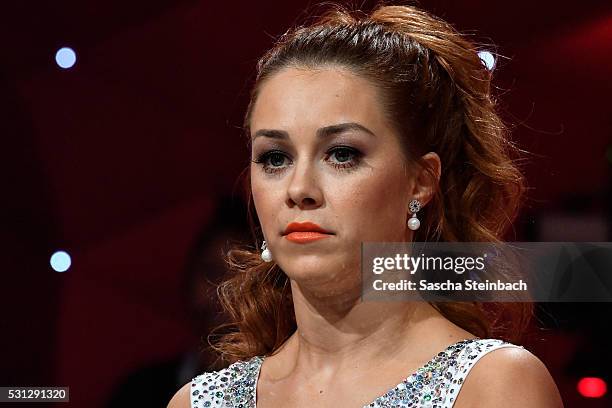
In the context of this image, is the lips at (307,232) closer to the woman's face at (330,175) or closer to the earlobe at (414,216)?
the woman's face at (330,175)

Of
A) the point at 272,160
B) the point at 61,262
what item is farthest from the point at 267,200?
the point at 61,262

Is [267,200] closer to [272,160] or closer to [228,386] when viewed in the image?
[272,160]

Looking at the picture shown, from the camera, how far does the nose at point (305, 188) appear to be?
4.96 ft

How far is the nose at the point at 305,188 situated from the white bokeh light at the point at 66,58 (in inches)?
19.5

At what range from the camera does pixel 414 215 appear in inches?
62.1

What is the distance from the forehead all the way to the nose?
0.06 meters

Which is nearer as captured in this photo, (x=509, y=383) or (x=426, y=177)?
(x=509, y=383)

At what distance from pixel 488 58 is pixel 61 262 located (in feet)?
2.22

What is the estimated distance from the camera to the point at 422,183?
159cm

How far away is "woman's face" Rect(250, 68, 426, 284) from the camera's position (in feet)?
4.97

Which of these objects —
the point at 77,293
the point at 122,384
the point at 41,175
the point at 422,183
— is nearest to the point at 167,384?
the point at 122,384

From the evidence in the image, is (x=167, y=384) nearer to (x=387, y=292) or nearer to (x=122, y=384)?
(x=122, y=384)

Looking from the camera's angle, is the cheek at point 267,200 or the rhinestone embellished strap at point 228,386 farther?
the rhinestone embellished strap at point 228,386

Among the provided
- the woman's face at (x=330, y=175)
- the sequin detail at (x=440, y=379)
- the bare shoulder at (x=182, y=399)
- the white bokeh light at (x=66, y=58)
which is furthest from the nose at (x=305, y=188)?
the white bokeh light at (x=66, y=58)
